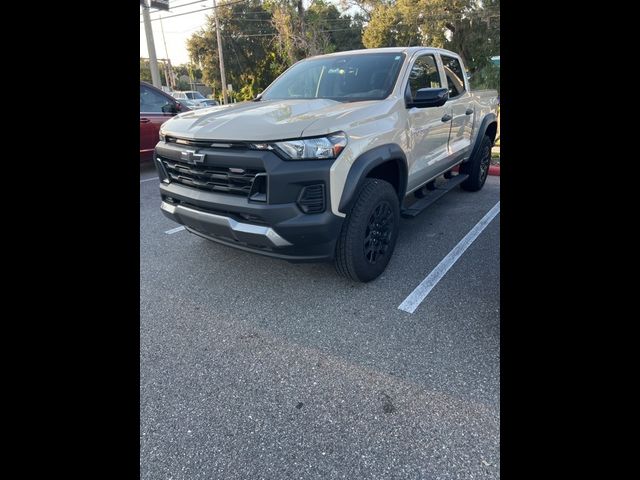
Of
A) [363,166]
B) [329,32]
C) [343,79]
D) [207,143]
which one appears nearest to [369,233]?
[363,166]

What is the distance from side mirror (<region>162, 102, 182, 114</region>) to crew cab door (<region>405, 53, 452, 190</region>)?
15.9ft

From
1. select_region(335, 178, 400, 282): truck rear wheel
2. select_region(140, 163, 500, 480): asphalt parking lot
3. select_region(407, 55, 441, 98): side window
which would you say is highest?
select_region(407, 55, 441, 98): side window

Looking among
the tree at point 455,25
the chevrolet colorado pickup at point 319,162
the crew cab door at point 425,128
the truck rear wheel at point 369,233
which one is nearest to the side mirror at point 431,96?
the chevrolet colorado pickup at point 319,162

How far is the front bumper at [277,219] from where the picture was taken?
2.41 m

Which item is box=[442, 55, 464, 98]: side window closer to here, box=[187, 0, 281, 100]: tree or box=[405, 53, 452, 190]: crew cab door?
box=[405, 53, 452, 190]: crew cab door

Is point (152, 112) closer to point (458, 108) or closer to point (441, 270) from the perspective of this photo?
point (458, 108)

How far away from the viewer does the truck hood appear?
8.15ft

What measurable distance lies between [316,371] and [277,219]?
958 millimetres

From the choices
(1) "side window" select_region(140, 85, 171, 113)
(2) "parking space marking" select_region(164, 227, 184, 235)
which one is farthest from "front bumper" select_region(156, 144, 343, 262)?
(1) "side window" select_region(140, 85, 171, 113)

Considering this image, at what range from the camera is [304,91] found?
3803 mm

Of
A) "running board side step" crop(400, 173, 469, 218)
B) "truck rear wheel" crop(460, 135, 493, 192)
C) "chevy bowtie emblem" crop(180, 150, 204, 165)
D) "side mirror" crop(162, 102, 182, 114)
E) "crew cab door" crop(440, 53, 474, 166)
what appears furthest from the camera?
"side mirror" crop(162, 102, 182, 114)

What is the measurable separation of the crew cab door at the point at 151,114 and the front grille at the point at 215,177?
4.56 metres

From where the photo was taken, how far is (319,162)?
243cm
